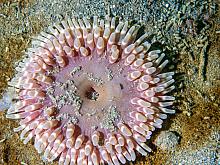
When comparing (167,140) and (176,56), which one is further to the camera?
(176,56)

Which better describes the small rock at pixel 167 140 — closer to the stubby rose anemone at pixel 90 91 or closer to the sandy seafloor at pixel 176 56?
the sandy seafloor at pixel 176 56

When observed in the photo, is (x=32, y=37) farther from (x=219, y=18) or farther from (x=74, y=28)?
(x=219, y=18)

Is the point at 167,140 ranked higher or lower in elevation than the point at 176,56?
lower

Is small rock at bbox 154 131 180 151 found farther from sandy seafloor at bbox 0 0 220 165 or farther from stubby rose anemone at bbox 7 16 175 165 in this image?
stubby rose anemone at bbox 7 16 175 165

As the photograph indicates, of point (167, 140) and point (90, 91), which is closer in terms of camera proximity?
point (167, 140)

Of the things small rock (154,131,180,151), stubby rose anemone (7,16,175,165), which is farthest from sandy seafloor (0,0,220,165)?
stubby rose anemone (7,16,175,165)
